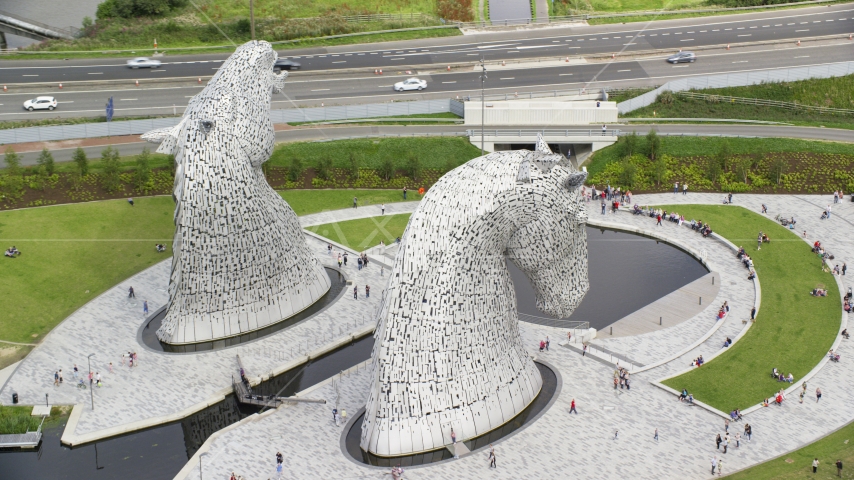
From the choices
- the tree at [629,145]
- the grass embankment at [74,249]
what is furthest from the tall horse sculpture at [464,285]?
the tree at [629,145]

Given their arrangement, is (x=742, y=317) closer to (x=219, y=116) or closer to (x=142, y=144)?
(x=219, y=116)

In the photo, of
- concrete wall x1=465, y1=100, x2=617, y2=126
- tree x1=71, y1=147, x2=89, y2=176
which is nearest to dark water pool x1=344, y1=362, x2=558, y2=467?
concrete wall x1=465, y1=100, x2=617, y2=126

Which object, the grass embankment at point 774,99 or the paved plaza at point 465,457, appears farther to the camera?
the grass embankment at point 774,99

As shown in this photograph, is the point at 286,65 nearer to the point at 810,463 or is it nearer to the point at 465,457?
the point at 465,457

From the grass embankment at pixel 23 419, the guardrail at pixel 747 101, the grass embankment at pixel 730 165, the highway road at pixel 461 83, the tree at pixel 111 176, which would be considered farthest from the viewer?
the guardrail at pixel 747 101

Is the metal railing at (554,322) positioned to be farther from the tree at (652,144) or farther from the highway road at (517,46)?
the highway road at (517,46)

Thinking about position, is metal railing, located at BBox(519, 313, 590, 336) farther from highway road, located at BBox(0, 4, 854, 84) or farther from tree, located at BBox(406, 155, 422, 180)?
highway road, located at BBox(0, 4, 854, 84)

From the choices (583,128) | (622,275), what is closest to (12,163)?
(583,128)
